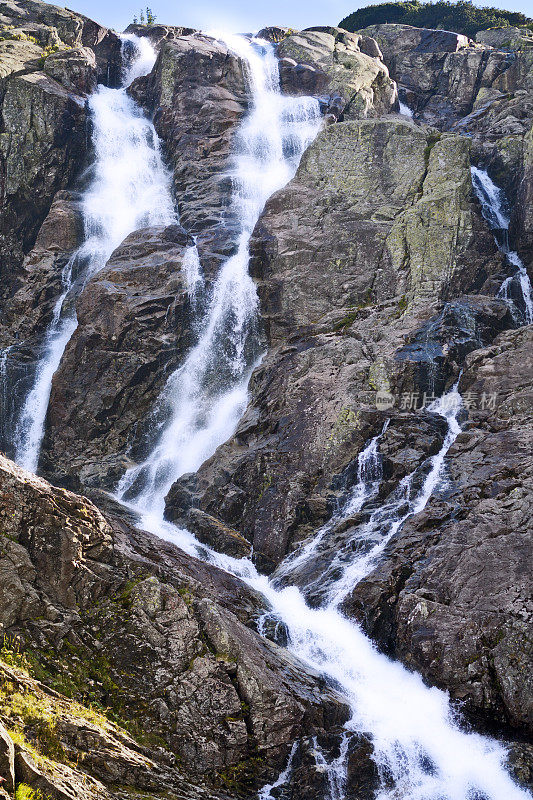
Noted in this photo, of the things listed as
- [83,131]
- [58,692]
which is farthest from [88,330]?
[58,692]

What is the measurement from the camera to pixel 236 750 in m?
11.4

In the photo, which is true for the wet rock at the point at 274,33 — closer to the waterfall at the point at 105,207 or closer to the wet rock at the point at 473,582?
the waterfall at the point at 105,207

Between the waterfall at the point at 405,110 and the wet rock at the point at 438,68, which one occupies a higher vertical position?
the wet rock at the point at 438,68

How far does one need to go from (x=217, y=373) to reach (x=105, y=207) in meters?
15.3

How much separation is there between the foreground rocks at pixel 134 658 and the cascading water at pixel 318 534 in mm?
976

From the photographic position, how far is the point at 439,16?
64.7 meters

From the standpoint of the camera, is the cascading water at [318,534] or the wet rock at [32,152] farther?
the wet rock at [32,152]

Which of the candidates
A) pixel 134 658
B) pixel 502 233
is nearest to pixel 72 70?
pixel 502 233

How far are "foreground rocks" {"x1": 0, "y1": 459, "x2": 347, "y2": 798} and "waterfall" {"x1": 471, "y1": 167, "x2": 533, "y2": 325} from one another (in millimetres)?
21175

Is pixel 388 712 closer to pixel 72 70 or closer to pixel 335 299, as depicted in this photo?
pixel 335 299

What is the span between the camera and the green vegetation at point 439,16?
62406 mm

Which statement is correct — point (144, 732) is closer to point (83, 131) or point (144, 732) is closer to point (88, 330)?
point (88, 330)

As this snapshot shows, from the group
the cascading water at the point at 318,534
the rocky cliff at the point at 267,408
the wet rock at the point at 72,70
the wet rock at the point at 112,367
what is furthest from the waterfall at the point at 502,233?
the wet rock at the point at 72,70

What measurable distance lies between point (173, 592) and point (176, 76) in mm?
43448
